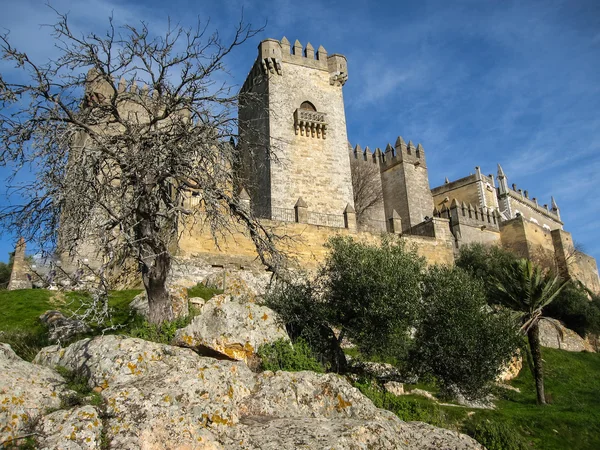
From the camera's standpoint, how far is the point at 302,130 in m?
31.6

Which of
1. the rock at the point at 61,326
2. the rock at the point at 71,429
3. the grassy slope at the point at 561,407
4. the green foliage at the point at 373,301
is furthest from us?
the grassy slope at the point at 561,407

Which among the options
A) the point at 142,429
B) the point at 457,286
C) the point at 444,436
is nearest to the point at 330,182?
the point at 457,286

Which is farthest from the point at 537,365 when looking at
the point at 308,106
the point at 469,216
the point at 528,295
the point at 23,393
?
the point at 308,106

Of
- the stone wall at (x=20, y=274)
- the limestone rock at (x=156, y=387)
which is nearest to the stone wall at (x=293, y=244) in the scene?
the stone wall at (x=20, y=274)

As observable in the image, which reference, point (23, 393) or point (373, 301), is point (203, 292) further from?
point (23, 393)

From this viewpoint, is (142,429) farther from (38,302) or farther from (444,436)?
(38,302)

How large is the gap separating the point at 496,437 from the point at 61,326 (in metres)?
10.1

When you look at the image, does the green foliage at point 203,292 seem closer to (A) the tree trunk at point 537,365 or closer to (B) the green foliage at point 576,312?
(A) the tree trunk at point 537,365

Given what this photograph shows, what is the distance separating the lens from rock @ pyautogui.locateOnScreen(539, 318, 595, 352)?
2697cm

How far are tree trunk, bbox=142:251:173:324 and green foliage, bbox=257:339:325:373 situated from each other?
82.4 inches

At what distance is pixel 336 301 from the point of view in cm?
1498

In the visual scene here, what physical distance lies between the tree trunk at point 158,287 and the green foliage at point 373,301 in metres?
5.07

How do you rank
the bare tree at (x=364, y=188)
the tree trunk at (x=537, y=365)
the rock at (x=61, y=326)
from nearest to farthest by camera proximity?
the rock at (x=61, y=326)
the tree trunk at (x=537, y=365)
the bare tree at (x=364, y=188)

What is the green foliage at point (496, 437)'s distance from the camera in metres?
12.7
